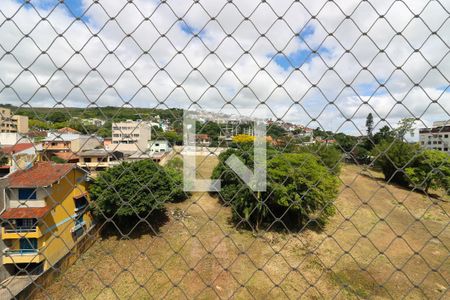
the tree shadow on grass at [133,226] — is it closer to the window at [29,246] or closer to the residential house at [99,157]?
the window at [29,246]

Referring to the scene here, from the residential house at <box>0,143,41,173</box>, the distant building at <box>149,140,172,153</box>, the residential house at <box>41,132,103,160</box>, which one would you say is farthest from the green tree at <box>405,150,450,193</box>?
the residential house at <box>0,143,41,173</box>

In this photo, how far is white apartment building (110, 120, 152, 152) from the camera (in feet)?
4.55

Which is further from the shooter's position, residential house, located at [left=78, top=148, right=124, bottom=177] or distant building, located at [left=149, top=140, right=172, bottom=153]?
distant building, located at [left=149, top=140, right=172, bottom=153]

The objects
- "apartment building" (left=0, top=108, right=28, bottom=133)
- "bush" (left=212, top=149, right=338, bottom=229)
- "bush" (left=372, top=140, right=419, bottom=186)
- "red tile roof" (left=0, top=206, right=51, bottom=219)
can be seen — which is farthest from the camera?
"bush" (left=212, top=149, right=338, bottom=229)

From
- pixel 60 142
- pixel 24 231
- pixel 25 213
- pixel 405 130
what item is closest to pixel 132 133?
pixel 60 142

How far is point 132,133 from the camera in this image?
140 centimetres

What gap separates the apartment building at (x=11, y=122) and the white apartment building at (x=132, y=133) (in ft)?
1.44

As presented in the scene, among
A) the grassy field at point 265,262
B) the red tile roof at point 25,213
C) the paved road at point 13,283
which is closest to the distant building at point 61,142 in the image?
the paved road at point 13,283

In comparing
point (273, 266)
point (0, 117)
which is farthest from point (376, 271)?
point (0, 117)

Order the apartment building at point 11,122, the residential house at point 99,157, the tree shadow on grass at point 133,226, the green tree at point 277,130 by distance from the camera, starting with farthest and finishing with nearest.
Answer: the tree shadow on grass at point 133,226 → the green tree at point 277,130 → the residential house at point 99,157 → the apartment building at point 11,122

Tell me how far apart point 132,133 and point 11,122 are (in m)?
0.58

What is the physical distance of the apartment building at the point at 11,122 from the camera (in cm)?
131

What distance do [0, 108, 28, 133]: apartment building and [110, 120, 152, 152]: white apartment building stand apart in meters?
0.44

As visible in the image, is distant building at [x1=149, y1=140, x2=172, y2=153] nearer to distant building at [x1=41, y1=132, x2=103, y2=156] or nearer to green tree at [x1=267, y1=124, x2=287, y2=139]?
distant building at [x1=41, y1=132, x2=103, y2=156]
